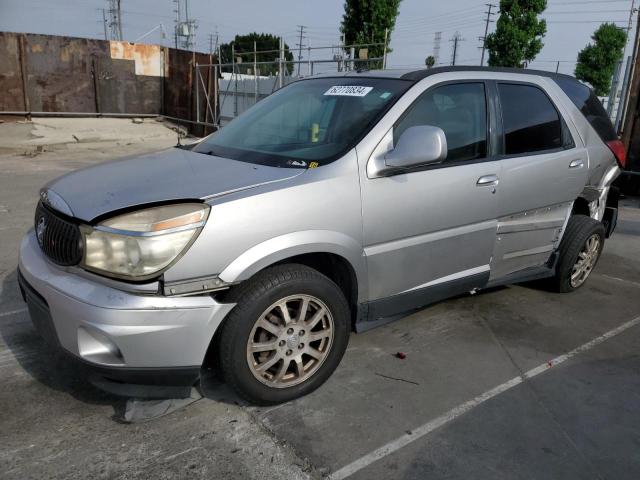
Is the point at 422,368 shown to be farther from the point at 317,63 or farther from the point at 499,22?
the point at 499,22

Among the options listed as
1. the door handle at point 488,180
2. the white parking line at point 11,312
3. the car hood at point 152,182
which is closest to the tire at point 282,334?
the car hood at point 152,182

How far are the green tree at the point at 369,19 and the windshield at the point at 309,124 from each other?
23.7 meters

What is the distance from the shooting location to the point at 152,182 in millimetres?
2748

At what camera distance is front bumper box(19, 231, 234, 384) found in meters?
2.36

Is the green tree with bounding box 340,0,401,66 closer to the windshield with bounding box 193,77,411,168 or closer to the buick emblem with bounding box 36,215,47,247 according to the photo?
the windshield with bounding box 193,77,411,168

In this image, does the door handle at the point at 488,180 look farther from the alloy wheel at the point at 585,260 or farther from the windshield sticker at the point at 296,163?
the alloy wheel at the point at 585,260

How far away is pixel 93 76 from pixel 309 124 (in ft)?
53.3

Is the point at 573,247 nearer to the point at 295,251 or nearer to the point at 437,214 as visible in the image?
the point at 437,214

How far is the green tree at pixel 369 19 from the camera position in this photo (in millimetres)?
25703

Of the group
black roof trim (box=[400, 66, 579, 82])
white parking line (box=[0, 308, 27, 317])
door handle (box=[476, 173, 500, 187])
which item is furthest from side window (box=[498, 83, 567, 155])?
white parking line (box=[0, 308, 27, 317])

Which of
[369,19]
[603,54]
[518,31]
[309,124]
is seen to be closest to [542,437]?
[309,124]

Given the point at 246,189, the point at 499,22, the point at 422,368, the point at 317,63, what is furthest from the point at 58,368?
the point at 499,22

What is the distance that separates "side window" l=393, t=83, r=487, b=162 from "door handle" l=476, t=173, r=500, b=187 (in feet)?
0.49

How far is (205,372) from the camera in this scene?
126 inches
